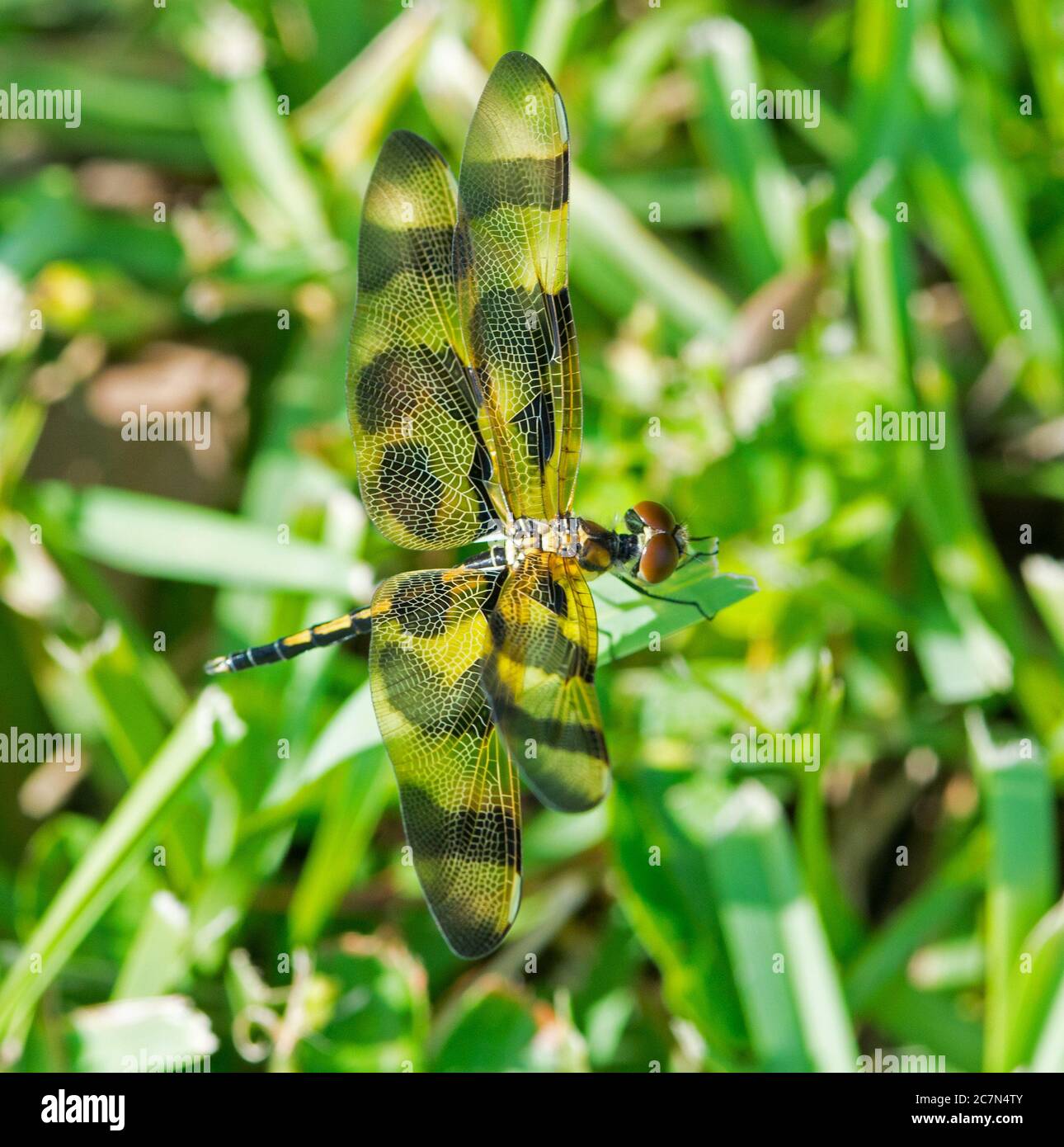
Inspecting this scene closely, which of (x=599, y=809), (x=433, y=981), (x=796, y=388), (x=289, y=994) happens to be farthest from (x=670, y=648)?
(x=289, y=994)

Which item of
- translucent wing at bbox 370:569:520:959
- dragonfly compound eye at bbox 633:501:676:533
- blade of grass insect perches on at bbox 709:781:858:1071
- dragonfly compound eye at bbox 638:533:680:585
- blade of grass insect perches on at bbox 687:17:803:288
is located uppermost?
blade of grass insect perches on at bbox 687:17:803:288

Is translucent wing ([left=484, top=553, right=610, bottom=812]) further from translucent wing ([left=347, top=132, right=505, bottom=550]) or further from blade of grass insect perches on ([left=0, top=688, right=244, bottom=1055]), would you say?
blade of grass insect perches on ([left=0, top=688, right=244, bottom=1055])

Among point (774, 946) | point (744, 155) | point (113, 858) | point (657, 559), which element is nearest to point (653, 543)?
point (657, 559)

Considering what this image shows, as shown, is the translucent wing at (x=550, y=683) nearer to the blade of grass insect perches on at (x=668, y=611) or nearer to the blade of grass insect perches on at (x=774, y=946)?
the blade of grass insect perches on at (x=668, y=611)

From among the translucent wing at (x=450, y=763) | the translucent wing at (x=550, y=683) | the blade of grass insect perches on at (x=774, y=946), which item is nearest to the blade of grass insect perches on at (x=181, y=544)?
the translucent wing at (x=450, y=763)

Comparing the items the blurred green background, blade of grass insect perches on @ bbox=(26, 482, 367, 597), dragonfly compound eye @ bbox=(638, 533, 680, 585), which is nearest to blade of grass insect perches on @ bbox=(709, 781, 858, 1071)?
the blurred green background

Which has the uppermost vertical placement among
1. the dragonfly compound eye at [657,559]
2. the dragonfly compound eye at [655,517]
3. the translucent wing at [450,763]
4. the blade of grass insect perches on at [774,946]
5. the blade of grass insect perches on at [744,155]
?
the blade of grass insect perches on at [744,155]

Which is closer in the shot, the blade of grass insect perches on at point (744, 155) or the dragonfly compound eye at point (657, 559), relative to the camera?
the dragonfly compound eye at point (657, 559)
